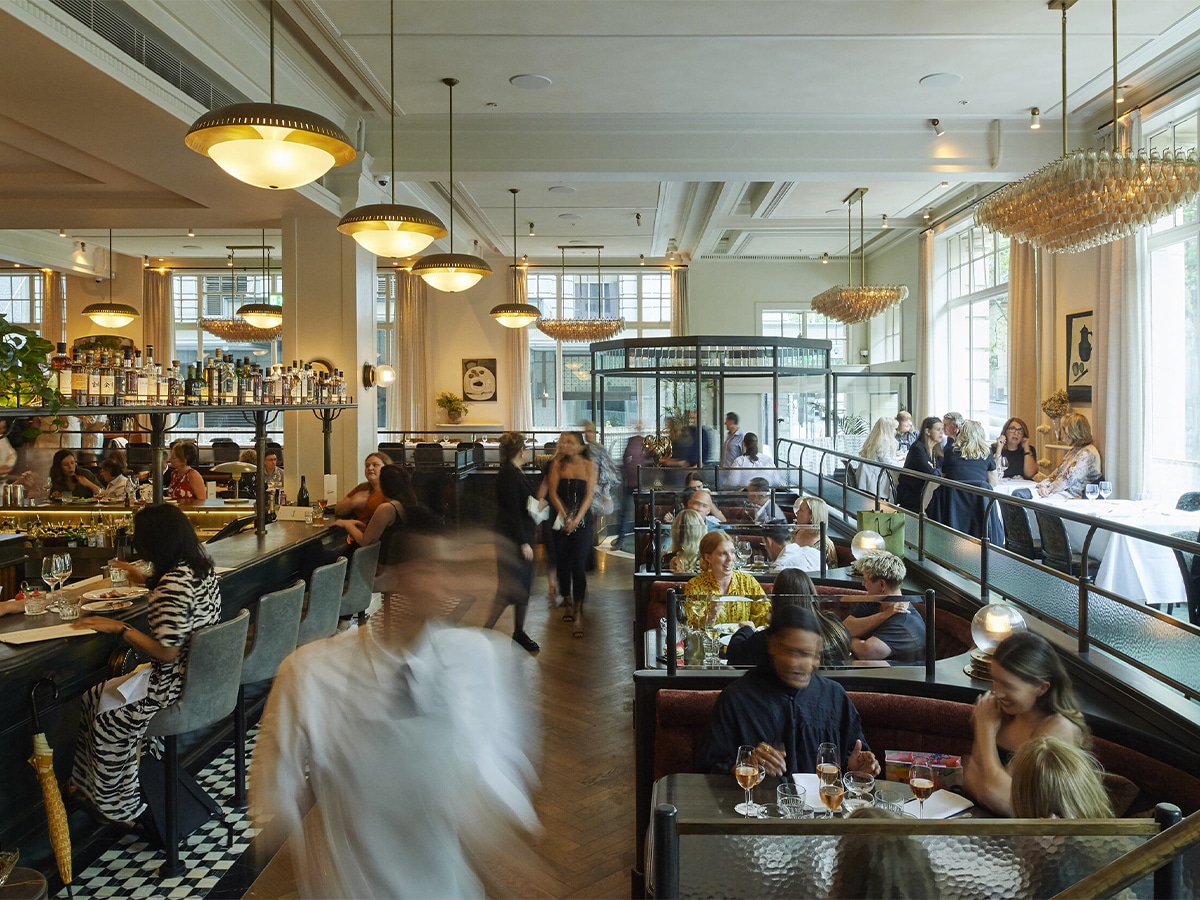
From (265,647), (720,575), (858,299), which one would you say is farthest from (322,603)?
(858,299)

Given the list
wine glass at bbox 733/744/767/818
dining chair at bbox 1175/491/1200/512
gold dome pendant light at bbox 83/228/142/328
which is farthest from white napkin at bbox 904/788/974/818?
gold dome pendant light at bbox 83/228/142/328

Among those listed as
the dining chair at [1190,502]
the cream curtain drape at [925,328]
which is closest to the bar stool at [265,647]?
the dining chair at [1190,502]

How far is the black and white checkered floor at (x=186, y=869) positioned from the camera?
3.28 m

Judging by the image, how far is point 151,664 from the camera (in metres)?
3.57

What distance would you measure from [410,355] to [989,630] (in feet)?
46.1

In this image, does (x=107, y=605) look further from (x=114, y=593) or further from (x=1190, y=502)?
(x=1190, y=502)

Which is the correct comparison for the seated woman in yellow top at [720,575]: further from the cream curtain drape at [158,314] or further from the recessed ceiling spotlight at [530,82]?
the cream curtain drape at [158,314]

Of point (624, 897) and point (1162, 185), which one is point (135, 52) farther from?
point (1162, 185)

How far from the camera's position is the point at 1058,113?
26.3 feet

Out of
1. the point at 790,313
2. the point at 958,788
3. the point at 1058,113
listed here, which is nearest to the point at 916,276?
the point at 790,313

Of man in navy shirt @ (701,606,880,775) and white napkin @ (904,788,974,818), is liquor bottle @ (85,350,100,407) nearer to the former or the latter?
man in navy shirt @ (701,606,880,775)

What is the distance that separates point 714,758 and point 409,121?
725 cm

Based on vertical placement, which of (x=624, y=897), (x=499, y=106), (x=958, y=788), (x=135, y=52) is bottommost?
(x=624, y=897)

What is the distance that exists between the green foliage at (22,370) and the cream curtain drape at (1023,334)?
30.0 ft
